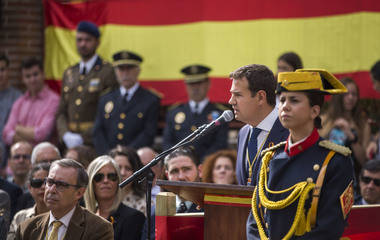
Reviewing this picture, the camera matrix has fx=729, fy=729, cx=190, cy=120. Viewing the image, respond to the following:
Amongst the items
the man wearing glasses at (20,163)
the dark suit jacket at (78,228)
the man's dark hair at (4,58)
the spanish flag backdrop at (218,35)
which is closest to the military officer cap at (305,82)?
the dark suit jacket at (78,228)

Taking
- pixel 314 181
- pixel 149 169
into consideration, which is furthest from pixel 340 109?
pixel 314 181

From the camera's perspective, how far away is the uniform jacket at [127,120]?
8.35 m

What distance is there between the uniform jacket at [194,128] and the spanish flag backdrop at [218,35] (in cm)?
35

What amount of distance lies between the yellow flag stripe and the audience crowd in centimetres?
41

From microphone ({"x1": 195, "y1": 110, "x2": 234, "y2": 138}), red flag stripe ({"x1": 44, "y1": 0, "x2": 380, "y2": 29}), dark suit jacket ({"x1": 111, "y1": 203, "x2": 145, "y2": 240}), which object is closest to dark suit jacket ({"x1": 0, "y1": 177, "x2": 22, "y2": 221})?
dark suit jacket ({"x1": 111, "y1": 203, "x2": 145, "y2": 240})

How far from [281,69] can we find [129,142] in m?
2.31

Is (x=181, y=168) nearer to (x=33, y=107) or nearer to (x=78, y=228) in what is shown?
(x=78, y=228)

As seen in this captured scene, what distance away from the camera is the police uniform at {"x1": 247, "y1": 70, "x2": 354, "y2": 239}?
3398 millimetres

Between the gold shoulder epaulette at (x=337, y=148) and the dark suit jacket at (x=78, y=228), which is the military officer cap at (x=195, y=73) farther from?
the gold shoulder epaulette at (x=337, y=148)

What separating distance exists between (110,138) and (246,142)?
3759mm

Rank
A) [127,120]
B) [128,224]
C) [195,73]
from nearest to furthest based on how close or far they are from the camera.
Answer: [128,224] < [195,73] < [127,120]

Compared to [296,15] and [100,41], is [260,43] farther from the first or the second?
[100,41]

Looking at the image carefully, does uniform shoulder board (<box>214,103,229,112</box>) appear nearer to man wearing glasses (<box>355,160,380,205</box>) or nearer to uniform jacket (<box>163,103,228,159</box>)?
uniform jacket (<box>163,103,228,159</box>)

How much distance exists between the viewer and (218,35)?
8.63 m
